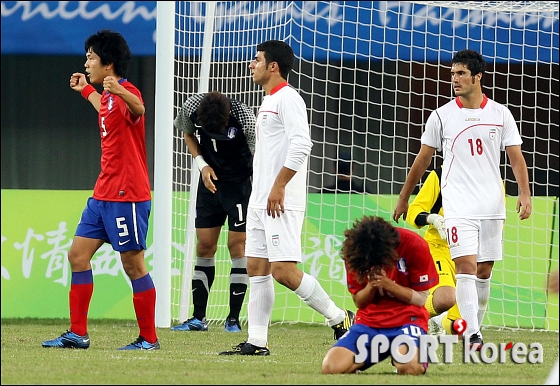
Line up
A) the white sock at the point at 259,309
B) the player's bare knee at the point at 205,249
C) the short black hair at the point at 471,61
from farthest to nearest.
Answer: the player's bare knee at the point at 205,249, the short black hair at the point at 471,61, the white sock at the point at 259,309

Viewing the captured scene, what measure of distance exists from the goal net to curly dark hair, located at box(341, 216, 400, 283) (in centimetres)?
420

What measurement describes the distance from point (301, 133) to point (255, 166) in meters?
0.41

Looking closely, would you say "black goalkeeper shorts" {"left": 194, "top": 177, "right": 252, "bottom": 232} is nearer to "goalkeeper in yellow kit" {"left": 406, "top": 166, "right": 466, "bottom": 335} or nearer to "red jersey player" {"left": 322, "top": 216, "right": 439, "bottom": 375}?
"goalkeeper in yellow kit" {"left": 406, "top": 166, "right": 466, "bottom": 335}

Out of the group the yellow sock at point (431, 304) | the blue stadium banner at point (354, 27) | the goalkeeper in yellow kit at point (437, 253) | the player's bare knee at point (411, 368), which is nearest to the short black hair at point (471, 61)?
the goalkeeper in yellow kit at point (437, 253)

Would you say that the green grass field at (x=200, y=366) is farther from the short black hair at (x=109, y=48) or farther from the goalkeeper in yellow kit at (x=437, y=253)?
the short black hair at (x=109, y=48)

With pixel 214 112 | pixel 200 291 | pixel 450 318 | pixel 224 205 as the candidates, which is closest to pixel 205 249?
pixel 200 291

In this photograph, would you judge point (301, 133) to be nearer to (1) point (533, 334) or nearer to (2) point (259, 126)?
(2) point (259, 126)

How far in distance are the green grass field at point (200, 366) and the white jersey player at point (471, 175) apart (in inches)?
23.2

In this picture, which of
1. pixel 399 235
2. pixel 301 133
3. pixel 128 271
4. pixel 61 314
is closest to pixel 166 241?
pixel 61 314

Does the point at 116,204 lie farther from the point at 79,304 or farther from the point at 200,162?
the point at 200,162

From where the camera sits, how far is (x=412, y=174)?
666 cm

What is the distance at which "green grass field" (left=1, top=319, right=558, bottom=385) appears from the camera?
466cm

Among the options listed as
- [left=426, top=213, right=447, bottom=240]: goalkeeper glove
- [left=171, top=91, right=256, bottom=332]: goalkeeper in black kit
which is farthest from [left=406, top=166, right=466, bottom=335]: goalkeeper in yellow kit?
[left=171, top=91, right=256, bottom=332]: goalkeeper in black kit

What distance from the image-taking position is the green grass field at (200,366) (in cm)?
466
